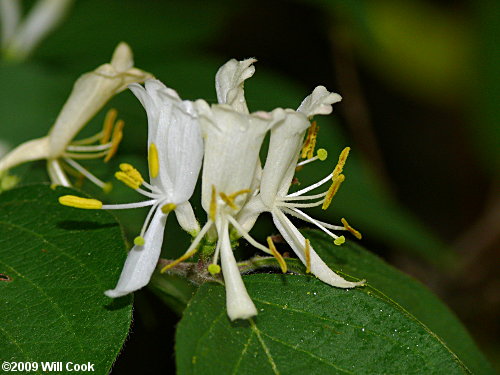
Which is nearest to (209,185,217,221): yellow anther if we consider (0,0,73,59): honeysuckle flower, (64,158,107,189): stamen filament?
(64,158,107,189): stamen filament

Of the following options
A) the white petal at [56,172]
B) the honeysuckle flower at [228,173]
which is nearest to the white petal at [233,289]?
the honeysuckle flower at [228,173]

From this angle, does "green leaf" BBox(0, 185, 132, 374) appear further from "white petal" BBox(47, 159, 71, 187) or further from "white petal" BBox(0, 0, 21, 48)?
"white petal" BBox(0, 0, 21, 48)

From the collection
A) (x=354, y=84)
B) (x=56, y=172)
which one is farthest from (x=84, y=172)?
(x=354, y=84)

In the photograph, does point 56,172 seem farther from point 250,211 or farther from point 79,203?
point 250,211

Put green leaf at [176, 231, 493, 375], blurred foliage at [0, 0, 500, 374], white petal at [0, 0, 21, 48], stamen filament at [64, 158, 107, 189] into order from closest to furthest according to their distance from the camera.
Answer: green leaf at [176, 231, 493, 375] → stamen filament at [64, 158, 107, 189] → blurred foliage at [0, 0, 500, 374] → white petal at [0, 0, 21, 48]

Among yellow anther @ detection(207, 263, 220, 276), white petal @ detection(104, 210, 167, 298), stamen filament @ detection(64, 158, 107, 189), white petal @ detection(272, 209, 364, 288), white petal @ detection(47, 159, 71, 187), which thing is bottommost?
white petal @ detection(47, 159, 71, 187)

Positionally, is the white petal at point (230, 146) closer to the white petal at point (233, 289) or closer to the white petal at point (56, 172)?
the white petal at point (233, 289)

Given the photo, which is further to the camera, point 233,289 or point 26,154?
point 26,154
